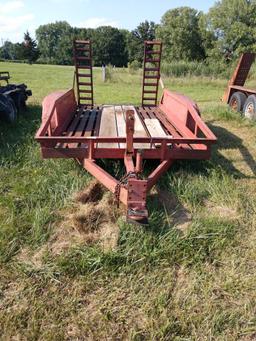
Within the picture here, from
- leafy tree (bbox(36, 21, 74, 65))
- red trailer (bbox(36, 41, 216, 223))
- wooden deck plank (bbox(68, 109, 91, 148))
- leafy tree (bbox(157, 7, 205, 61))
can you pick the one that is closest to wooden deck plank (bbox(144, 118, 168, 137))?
red trailer (bbox(36, 41, 216, 223))

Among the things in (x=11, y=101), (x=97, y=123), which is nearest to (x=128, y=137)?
(x=97, y=123)

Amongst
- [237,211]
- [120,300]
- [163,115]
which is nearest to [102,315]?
[120,300]

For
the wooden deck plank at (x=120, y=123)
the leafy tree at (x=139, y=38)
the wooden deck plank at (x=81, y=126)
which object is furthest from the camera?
the leafy tree at (x=139, y=38)

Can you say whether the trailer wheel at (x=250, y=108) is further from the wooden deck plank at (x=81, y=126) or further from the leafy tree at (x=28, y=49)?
the leafy tree at (x=28, y=49)

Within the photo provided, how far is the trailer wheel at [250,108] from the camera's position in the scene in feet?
23.1

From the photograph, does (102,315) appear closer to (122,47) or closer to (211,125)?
(211,125)

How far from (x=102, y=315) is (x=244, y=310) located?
37.9 inches

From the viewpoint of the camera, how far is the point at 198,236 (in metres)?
2.76

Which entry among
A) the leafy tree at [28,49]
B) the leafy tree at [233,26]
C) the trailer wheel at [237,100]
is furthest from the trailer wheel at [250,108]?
the leafy tree at [28,49]

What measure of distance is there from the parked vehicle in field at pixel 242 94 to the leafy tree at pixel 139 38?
56511mm

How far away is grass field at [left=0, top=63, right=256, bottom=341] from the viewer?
6.73 feet

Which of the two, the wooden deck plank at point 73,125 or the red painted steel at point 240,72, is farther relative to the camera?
the red painted steel at point 240,72

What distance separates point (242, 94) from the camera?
7977 millimetres

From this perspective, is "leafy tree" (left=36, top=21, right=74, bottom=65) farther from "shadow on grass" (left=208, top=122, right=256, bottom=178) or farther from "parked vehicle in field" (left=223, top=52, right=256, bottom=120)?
"shadow on grass" (left=208, top=122, right=256, bottom=178)
